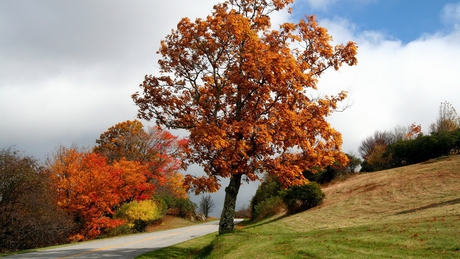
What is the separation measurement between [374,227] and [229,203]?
621cm

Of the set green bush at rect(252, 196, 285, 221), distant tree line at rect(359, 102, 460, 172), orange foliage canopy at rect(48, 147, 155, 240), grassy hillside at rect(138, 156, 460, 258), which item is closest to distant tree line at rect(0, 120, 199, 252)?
orange foliage canopy at rect(48, 147, 155, 240)

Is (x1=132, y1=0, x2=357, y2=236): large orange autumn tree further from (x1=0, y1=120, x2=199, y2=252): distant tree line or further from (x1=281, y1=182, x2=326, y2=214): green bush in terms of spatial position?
(x1=281, y1=182, x2=326, y2=214): green bush

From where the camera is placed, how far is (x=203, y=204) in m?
74.6

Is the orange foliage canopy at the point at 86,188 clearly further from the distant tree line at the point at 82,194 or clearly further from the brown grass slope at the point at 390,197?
the brown grass slope at the point at 390,197

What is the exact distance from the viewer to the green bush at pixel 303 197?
29.7 m

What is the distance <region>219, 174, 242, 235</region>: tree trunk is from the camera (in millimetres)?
16453

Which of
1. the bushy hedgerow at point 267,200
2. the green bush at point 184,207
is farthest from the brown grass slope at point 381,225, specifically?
the green bush at point 184,207

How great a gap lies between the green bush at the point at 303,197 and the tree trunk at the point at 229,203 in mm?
14164

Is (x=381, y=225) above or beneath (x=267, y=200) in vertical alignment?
beneath

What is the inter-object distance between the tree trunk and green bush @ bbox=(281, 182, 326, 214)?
14.2m

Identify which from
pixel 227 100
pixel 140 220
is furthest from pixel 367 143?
pixel 227 100

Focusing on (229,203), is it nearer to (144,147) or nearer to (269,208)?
(269,208)

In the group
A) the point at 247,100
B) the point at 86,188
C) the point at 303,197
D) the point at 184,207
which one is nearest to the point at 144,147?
the point at 184,207

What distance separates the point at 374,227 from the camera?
542 inches
